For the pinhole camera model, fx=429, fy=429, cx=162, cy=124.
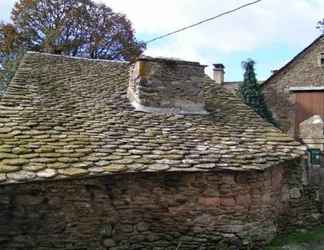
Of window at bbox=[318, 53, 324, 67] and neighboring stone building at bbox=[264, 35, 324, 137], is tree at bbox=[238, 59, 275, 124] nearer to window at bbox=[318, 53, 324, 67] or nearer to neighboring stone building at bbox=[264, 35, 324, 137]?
neighboring stone building at bbox=[264, 35, 324, 137]

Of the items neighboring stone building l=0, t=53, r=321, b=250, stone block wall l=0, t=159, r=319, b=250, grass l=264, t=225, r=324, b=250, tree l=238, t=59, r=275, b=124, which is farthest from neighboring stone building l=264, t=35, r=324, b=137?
stone block wall l=0, t=159, r=319, b=250

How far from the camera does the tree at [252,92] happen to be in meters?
20.6

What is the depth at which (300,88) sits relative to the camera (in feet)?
70.0

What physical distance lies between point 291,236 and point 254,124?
2.39 m

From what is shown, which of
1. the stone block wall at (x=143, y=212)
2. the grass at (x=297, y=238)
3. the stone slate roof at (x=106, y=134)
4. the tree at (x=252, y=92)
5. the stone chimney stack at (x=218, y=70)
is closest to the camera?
the stone block wall at (x=143, y=212)

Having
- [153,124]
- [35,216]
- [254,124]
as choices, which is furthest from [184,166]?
[254,124]

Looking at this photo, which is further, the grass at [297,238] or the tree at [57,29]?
the tree at [57,29]

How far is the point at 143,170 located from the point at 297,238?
327cm

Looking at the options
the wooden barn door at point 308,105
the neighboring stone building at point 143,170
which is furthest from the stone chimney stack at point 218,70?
the neighboring stone building at point 143,170

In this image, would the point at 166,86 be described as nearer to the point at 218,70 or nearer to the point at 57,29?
the point at 57,29

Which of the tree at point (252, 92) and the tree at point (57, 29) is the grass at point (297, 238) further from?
the tree at point (57, 29)

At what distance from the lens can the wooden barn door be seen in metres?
20.8

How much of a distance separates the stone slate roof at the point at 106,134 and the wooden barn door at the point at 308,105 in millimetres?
12136

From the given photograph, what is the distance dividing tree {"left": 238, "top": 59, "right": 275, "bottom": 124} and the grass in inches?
514
